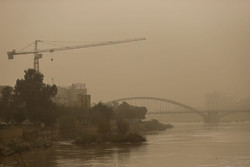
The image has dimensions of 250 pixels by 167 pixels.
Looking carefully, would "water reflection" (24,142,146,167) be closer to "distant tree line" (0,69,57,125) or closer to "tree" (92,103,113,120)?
"distant tree line" (0,69,57,125)

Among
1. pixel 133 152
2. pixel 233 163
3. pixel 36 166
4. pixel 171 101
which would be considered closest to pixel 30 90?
pixel 133 152

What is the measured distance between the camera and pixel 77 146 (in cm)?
3272

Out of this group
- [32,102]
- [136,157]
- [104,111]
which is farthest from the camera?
[104,111]

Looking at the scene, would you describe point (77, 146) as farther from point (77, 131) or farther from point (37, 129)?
point (77, 131)

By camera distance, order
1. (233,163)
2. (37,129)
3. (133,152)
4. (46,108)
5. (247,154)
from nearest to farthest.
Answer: (233,163), (247,154), (133,152), (37,129), (46,108)

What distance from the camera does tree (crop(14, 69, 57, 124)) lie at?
38.2 m

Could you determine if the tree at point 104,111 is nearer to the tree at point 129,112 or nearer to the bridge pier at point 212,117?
the tree at point 129,112

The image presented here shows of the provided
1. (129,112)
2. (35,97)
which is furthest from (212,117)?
(35,97)

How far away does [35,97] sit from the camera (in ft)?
128

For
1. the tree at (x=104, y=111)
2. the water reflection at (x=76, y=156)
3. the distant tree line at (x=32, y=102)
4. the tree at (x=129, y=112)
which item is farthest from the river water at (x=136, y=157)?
the tree at (x=129, y=112)

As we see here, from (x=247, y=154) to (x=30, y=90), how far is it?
716 inches

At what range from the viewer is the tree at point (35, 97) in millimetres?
38156

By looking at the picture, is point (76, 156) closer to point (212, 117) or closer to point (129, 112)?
point (129, 112)

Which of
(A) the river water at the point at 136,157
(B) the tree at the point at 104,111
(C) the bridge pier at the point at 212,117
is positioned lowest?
(A) the river water at the point at 136,157
